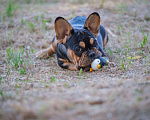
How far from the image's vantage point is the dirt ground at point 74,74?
7.45ft

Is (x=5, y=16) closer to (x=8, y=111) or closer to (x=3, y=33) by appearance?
(x=3, y=33)

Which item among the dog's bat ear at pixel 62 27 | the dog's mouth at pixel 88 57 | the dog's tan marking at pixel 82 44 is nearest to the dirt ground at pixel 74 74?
the dog's mouth at pixel 88 57

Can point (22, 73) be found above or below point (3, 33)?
below

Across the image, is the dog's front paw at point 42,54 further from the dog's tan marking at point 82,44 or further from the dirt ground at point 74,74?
the dog's tan marking at point 82,44

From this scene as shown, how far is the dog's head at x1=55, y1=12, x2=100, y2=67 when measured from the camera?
4.12 metres

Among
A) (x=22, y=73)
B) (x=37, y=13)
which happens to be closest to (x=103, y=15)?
(x=37, y=13)

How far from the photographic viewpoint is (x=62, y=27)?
4395 mm

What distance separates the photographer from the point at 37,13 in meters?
8.42

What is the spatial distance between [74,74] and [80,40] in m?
0.69

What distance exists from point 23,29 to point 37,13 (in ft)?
4.68

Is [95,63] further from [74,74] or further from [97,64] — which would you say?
[74,74]

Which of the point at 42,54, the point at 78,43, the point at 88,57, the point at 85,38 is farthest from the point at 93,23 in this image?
the point at 42,54

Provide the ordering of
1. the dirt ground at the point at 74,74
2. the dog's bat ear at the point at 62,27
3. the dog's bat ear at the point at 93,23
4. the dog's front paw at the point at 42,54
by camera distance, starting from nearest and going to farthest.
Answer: the dirt ground at the point at 74,74 → the dog's bat ear at the point at 62,27 → the dog's bat ear at the point at 93,23 → the dog's front paw at the point at 42,54

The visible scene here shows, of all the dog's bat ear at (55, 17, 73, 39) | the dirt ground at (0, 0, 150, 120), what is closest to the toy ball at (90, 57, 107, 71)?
the dirt ground at (0, 0, 150, 120)
